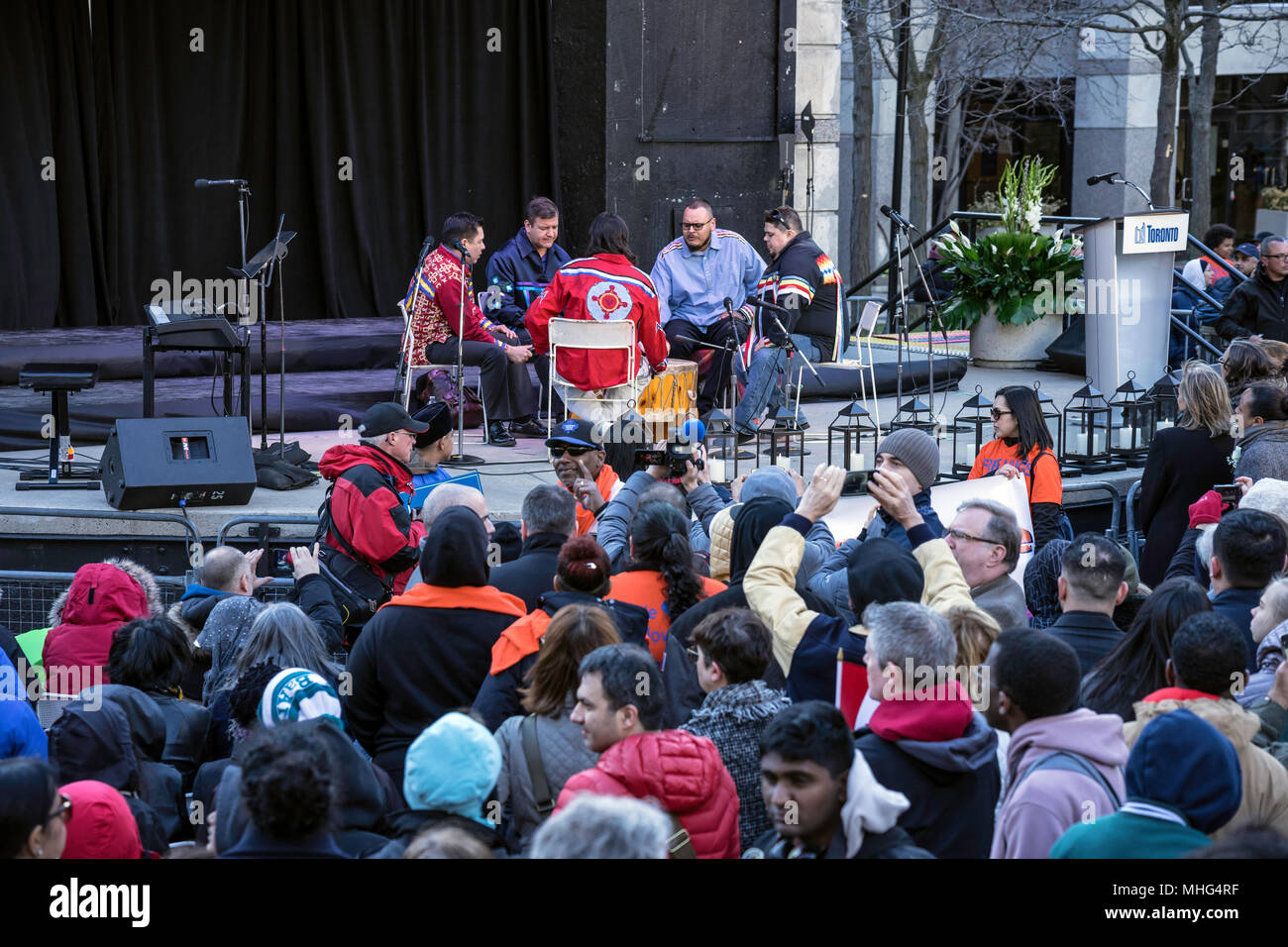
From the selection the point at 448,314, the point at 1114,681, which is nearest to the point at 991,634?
the point at 1114,681

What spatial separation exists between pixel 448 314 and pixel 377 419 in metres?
3.45

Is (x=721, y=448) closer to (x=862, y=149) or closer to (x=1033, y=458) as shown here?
(x=1033, y=458)

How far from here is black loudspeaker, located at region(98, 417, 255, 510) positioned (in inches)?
306

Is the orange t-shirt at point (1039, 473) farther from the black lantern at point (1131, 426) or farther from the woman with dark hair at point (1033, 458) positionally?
the black lantern at point (1131, 426)

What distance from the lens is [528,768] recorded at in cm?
380

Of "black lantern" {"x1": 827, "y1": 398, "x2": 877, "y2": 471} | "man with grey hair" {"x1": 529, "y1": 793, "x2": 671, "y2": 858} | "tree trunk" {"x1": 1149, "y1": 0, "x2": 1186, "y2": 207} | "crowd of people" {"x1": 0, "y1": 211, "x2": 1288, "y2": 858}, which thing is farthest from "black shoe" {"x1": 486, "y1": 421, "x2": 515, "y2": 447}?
"tree trunk" {"x1": 1149, "y1": 0, "x2": 1186, "y2": 207}

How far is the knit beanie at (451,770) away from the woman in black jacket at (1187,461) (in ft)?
13.7

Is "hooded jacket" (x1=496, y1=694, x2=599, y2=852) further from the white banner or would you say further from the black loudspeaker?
the black loudspeaker

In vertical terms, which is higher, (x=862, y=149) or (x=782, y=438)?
(x=862, y=149)

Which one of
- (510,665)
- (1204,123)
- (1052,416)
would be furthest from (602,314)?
(1204,123)

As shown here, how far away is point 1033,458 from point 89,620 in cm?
394

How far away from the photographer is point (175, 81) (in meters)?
13.8

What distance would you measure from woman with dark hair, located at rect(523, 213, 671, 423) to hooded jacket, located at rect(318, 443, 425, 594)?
118 inches
